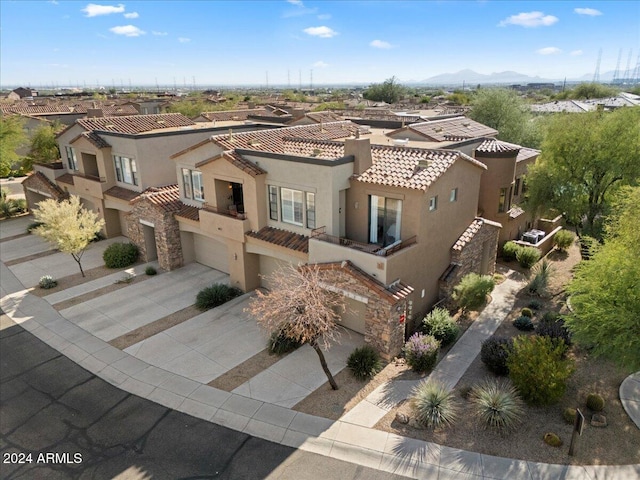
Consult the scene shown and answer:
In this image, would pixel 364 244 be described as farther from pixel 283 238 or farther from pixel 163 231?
pixel 163 231

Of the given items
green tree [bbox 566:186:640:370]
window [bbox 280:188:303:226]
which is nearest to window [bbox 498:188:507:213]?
green tree [bbox 566:186:640:370]

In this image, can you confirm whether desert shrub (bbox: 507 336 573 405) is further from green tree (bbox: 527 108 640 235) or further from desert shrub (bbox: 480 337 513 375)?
green tree (bbox: 527 108 640 235)

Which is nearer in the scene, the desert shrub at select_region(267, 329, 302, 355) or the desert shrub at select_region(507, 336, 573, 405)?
the desert shrub at select_region(507, 336, 573, 405)

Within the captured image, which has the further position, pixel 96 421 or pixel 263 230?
pixel 263 230

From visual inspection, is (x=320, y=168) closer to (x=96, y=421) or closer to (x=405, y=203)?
(x=405, y=203)

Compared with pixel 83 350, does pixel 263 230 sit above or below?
above

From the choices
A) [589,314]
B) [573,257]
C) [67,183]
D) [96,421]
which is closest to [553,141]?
[573,257]
